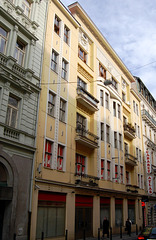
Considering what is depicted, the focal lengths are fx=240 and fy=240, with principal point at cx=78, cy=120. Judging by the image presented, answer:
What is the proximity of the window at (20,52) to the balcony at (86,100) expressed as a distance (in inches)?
260

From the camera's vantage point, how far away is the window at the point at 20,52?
1608cm

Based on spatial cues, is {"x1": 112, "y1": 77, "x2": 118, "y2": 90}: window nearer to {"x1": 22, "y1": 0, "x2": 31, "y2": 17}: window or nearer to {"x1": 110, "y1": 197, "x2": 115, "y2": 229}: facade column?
{"x1": 110, "y1": 197, "x2": 115, "y2": 229}: facade column

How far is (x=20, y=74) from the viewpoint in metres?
15.5

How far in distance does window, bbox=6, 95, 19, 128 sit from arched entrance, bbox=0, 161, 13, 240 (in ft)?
8.08

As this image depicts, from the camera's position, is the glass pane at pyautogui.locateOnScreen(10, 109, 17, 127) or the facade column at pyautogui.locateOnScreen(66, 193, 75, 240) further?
the facade column at pyautogui.locateOnScreen(66, 193, 75, 240)

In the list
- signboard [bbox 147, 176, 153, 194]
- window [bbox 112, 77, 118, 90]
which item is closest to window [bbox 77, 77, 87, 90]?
window [bbox 112, 77, 118, 90]

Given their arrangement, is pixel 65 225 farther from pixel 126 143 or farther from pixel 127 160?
pixel 126 143

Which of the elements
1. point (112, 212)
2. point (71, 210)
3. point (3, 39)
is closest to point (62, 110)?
point (3, 39)

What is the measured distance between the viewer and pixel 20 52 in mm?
16422

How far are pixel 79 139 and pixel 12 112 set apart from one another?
7.00 meters

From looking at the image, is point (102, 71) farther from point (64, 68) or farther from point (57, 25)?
point (57, 25)

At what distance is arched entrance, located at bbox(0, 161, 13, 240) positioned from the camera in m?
12.6

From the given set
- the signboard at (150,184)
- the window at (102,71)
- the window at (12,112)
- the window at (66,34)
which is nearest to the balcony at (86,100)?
the window at (66,34)

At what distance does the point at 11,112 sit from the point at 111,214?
15.2 meters
